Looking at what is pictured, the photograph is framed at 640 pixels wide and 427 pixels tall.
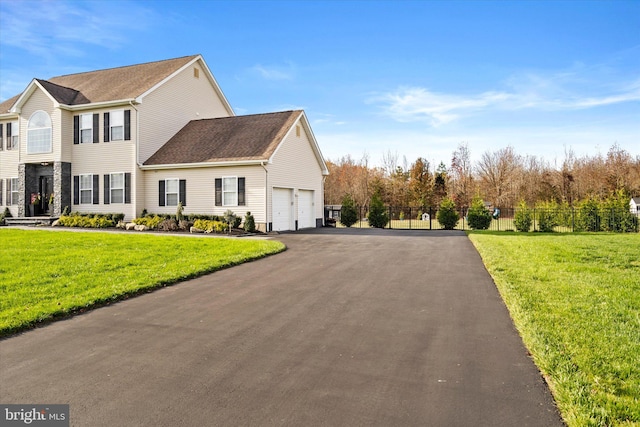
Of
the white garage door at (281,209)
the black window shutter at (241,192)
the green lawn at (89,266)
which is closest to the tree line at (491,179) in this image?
the white garage door at (281,209)

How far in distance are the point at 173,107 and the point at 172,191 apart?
18.8ft

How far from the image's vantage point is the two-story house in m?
20.5

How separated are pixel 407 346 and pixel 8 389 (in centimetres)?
406

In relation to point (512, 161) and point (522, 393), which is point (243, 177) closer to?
point (522, 393)

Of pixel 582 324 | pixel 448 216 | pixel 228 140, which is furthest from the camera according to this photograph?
pixel 448 216

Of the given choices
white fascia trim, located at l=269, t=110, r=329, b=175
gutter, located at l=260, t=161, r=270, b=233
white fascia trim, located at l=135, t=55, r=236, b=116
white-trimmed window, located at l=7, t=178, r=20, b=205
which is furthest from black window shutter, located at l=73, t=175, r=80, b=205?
white fascia trim, located at l=269, t=110, r=329, b=175

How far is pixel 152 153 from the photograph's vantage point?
22.7 metres

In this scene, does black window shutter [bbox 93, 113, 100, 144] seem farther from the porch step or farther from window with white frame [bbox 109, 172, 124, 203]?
the porch step

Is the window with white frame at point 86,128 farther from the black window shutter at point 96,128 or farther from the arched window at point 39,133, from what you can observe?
the arched window at point 39,133

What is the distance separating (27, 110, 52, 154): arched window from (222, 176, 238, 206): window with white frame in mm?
11321

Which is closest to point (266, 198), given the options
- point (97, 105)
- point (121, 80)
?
point (97, 105)

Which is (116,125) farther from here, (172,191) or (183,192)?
(183,192)

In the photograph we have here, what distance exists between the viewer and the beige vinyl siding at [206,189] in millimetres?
19734

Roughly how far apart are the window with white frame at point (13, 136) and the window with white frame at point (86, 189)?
6.09 m
